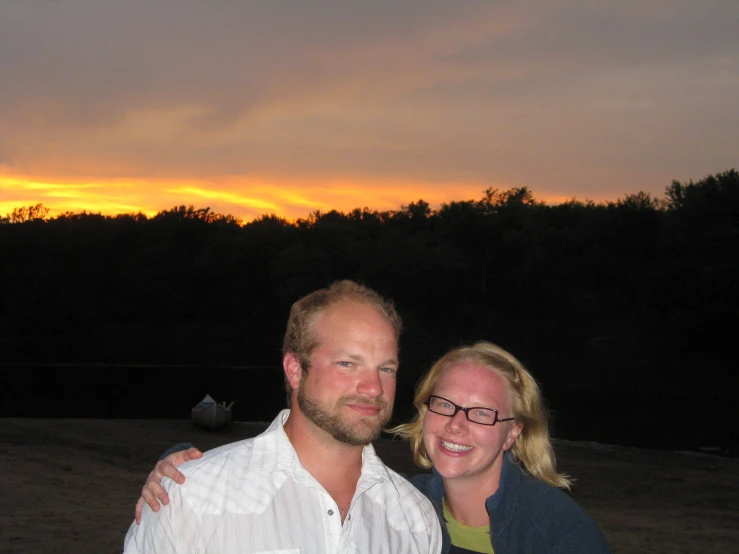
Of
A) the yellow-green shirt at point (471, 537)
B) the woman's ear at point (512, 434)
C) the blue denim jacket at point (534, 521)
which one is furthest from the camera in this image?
the woman's ear at point (512, 434)

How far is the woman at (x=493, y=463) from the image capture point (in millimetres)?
3057

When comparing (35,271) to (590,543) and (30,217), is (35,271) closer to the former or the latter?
(30,217)

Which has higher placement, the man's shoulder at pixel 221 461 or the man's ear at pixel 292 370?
the man's ear at pixel 292 370

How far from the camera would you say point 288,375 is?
9.53 feet

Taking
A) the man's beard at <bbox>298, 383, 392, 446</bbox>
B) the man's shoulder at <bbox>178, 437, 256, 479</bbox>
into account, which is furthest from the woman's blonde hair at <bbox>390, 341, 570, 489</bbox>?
the man's shoulder at <bbox>178, 437, 256, 479</bbox>

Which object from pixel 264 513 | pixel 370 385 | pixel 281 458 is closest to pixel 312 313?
pixel 370 385

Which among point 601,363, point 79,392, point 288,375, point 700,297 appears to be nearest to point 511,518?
point 288,375

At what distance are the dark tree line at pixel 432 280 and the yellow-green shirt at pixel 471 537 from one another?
3688 cm

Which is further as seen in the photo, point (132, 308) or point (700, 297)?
point (132, 308)

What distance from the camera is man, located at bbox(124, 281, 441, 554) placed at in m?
2.50

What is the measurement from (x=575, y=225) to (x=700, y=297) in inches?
590

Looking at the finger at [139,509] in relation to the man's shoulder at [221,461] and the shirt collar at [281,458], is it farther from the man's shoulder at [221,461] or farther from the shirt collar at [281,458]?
the shirt collar at [281,458]

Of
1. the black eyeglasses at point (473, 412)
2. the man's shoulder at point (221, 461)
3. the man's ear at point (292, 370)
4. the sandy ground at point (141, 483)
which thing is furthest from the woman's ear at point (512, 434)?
the sandy ground at point (141, 483)

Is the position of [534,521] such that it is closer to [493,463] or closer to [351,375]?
[493,463]
